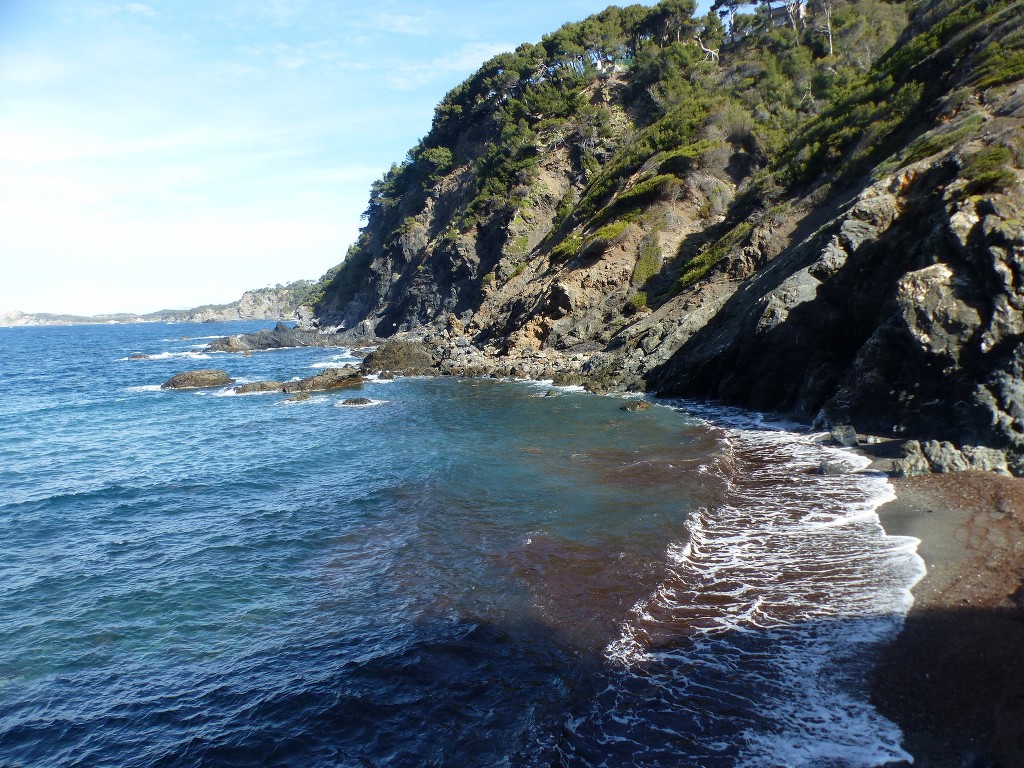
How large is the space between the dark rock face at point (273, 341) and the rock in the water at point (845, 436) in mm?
66638

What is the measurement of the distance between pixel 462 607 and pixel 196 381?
3969 cm

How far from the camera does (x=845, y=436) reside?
59.8 ft

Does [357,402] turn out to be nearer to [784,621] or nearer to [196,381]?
[196,381]

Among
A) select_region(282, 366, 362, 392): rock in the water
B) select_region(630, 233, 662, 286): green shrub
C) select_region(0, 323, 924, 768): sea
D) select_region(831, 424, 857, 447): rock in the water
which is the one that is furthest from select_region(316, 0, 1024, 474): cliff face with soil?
select_region(282, 366, 362, 392): rock in the water

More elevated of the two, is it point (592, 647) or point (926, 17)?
point (926, 17)

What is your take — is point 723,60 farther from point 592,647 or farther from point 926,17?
point 592,647

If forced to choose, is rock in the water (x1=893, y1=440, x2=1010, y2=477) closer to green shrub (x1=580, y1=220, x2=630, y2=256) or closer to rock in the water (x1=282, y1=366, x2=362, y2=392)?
green shrub (x1=580, y1=220, x2=630, y2=256)

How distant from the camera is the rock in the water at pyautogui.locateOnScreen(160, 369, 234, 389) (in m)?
43.5

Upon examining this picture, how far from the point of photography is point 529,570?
39.3 ft

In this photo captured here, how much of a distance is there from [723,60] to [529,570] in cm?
6907

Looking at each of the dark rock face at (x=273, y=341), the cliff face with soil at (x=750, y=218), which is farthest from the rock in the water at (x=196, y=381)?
the dark rock face at (x=273, y=341)

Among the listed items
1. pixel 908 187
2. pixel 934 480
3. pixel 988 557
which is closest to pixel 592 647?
pixel 988 557

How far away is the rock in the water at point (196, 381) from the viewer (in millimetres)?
43500

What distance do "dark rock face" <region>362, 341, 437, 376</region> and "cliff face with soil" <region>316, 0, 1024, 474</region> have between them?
3.57 metres
